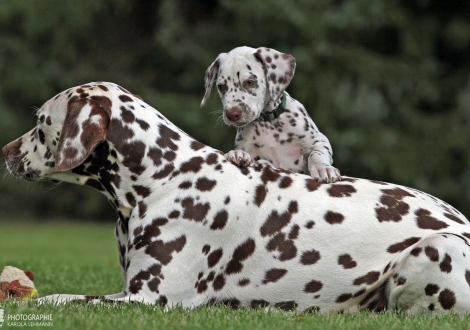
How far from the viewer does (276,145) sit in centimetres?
639

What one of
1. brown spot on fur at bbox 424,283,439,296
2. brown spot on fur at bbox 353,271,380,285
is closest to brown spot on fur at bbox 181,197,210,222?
brown spot on fur at bbox 353,271,380,285

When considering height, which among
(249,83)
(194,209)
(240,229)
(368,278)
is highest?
(249,83)

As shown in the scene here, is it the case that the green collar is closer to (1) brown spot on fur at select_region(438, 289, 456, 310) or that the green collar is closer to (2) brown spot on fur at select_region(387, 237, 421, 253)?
(2) brown spot on fur at select_region(387, 237, 421, 253)

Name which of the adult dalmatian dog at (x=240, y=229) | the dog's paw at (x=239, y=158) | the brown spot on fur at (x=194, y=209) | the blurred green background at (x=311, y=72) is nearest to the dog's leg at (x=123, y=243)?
the adult dalmatian dog at (x=240, y=229)

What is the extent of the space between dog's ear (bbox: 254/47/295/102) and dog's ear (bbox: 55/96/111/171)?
73.8 inches

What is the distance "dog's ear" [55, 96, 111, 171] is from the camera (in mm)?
4996

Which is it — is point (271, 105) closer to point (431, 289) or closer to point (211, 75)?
point (211, 75)

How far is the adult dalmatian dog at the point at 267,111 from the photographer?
6320 millimetres

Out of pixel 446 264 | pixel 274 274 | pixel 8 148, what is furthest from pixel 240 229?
pixel 8 148

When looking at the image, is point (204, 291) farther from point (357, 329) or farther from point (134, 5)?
point (134, 5)

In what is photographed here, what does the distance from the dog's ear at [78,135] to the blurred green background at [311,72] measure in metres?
15.3

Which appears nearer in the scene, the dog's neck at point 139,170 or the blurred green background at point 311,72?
the dog's neck at point 139,170

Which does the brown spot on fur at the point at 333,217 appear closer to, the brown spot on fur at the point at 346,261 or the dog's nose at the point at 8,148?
the brown spot on fur at the point at 346,261

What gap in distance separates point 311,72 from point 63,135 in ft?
55.3
